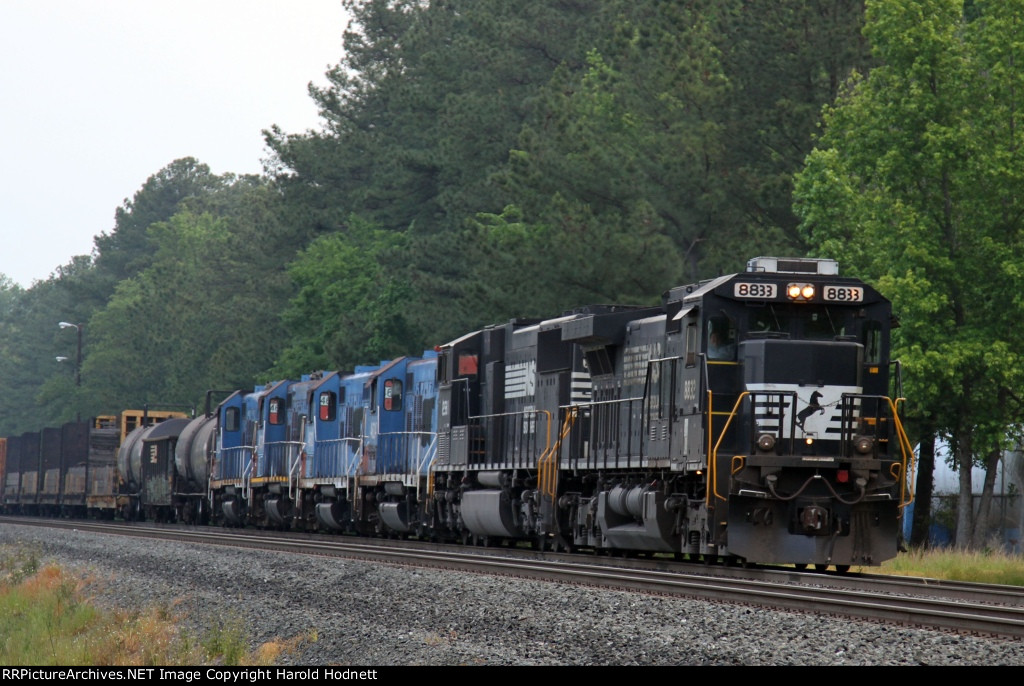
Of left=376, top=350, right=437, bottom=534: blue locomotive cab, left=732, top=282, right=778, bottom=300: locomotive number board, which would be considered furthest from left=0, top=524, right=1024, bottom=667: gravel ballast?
left=376, top=350, right=437, bottom=534: blue locomotive cab

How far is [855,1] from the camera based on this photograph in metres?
38.3

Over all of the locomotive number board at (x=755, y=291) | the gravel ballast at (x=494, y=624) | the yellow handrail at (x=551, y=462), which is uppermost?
the locomotive number board at (x=755, y=291)

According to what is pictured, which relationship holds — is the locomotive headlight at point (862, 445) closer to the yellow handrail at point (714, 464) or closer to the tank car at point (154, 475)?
the yellow handrail at point (714, 464)

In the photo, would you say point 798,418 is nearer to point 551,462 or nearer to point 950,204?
point 551,462

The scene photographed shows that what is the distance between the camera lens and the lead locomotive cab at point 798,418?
17.5 m

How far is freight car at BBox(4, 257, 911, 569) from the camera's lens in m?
17.5

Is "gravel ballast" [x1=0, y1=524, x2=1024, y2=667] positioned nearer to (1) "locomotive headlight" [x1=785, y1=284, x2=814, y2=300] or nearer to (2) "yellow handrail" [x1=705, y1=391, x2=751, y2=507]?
(2) "yellow handrail" [x1=705, y1=391, x2=751, y2=507]

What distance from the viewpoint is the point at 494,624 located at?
12.9m

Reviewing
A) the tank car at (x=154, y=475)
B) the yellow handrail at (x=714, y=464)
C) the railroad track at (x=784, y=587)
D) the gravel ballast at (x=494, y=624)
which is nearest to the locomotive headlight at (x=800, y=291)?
the yellow handrail at (x=714, y=464)

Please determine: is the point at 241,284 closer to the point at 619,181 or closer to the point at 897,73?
the point at 619,181

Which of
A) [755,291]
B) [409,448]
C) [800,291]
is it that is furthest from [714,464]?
[409,448]

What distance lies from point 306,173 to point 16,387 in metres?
Answer: 66.5

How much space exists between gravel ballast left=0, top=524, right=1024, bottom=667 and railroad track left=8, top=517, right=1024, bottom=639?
66 cm

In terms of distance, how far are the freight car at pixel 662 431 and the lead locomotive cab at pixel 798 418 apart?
3cm
